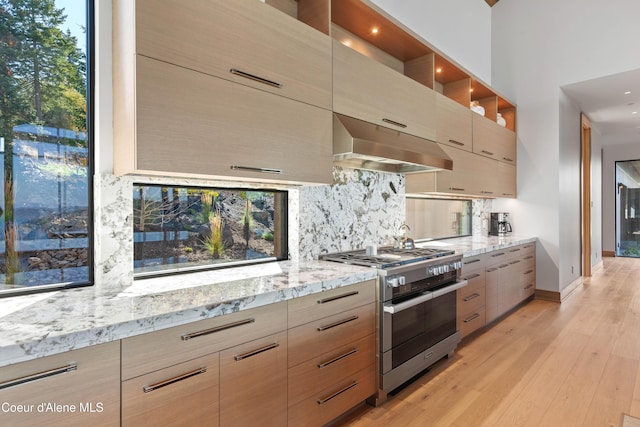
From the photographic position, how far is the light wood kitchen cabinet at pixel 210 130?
1.42 m

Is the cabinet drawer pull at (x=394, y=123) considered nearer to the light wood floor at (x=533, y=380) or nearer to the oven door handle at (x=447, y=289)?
the oven door handle at (x=447, y=289)

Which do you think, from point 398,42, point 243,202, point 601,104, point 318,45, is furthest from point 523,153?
point 243,202

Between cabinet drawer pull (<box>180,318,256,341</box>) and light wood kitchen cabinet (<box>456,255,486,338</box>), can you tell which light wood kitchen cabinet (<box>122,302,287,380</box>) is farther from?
light wood kitchen cabinet (<box>456,255,486,338</box>)

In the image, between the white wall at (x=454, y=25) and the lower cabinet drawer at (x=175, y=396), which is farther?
the white wall at (x=454, y=25)

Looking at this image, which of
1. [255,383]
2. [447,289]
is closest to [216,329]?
[255,383]

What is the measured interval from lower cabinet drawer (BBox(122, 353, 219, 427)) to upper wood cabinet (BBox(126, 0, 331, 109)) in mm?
1223

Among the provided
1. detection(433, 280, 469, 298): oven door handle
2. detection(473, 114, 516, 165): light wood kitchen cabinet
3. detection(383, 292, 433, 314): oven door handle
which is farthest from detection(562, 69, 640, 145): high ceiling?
detection(383, 292, 433, 314): oven door handle

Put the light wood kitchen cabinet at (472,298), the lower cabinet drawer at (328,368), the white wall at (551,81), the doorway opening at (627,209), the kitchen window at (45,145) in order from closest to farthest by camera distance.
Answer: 1. the kitchen window at (45,145)
2. the lower cabinet drawer at (328,368)
3. the light wood kitchen cabinet at (472,298)
4. the white wall at (551,81)
5. the doorway opening at (627,209)

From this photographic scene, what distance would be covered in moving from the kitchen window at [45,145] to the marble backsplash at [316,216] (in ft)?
0.35

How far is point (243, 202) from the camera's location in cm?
233

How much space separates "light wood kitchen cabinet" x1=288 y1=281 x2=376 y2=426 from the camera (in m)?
1.65

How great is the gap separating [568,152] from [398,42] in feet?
11.8

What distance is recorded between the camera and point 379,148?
229cm

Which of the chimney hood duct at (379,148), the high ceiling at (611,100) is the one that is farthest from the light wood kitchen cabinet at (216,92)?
the high ceiling at (611,100)
